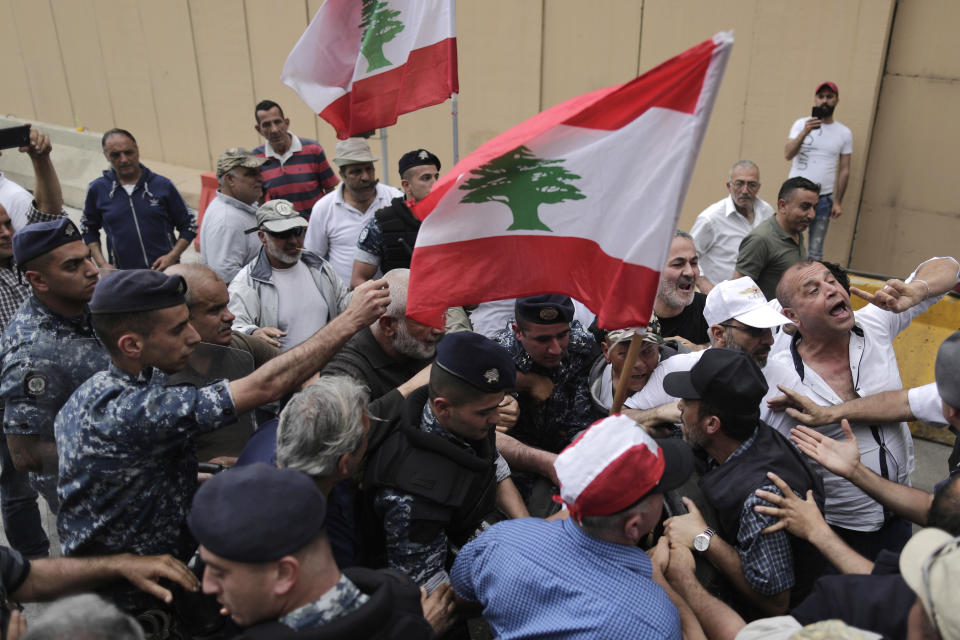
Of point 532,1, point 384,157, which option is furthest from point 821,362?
point 532,1

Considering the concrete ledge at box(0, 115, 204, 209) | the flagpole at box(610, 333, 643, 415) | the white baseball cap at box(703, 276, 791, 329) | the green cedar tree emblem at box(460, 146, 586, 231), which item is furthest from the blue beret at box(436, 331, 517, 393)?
the concrete ledge at box(0, 115, 204, 209)

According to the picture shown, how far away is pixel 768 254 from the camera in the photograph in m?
5.91

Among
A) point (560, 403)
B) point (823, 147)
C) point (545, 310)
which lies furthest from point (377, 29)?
point (823, 147)

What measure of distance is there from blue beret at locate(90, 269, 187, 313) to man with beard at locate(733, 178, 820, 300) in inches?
175

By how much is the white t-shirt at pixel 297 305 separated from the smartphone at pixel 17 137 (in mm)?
2231

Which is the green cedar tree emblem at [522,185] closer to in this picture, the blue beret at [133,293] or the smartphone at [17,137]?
the blue beret at [133,293]

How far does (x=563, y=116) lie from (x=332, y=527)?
1.80 meters

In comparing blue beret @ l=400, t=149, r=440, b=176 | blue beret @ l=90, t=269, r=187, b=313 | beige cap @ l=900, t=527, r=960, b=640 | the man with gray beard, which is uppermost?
blue beret @ l=90, t=269, r=187, b=313

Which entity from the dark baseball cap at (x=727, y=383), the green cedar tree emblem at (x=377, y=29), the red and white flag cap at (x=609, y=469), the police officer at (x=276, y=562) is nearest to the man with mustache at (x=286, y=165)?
the green cedar tree emblem at (x=377, y=29)

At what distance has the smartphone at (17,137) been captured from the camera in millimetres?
5488

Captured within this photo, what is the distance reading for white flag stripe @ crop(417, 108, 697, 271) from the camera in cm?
282

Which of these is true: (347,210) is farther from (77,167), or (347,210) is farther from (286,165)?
(77,167)

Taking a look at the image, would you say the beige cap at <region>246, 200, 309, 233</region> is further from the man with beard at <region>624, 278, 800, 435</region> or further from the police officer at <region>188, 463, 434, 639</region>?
the police officer at <region>188, 463, 434, 639</region>

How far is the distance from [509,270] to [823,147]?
580 cm
